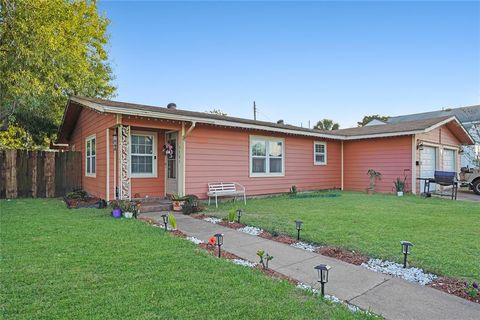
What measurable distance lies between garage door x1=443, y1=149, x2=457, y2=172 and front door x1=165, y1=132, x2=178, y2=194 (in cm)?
1290

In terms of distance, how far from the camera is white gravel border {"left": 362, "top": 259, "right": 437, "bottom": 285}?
3.20m

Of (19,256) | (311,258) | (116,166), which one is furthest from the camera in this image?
(116,166)

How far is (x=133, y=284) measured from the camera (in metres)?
2.87

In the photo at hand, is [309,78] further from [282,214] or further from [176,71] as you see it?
[282,214]

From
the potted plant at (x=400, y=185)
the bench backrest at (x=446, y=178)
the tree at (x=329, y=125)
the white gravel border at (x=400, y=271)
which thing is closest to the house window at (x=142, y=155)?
the white gravel border at (x=400, y=271)

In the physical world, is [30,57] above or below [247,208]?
above

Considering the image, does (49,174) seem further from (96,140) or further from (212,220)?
(212,220)

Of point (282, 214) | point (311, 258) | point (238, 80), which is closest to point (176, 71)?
point (238, 80)

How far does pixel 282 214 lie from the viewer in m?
7.00

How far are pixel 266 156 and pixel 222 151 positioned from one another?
81.8 inches

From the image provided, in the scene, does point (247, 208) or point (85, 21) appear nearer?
point (247, 208)

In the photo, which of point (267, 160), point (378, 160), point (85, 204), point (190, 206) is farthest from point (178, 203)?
point (378, 160)

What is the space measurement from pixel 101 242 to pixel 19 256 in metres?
1.00

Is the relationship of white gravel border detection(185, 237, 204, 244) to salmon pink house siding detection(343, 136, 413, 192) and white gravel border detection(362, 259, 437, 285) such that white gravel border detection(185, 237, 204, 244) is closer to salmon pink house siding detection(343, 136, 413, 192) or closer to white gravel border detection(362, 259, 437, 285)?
white gravel border detection(362, 259, 437, 285)
